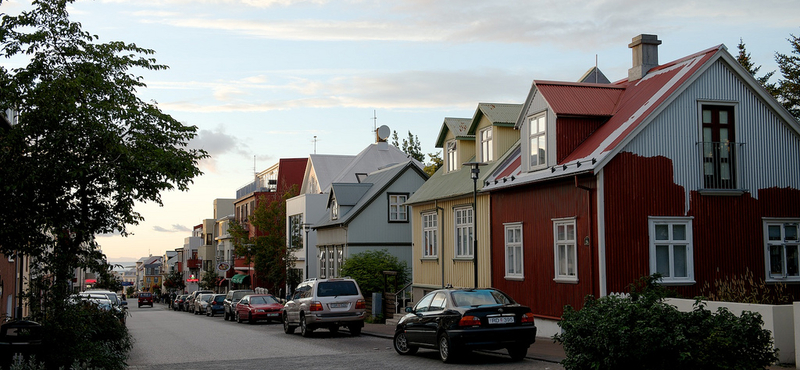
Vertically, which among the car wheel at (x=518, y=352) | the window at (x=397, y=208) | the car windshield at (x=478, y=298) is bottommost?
the car wheel at (x=518, y=352)

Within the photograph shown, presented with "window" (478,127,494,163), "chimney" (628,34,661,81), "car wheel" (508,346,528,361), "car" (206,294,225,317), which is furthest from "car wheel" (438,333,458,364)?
"car" (206,294,225,317)

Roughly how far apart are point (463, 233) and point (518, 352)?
11.7 m

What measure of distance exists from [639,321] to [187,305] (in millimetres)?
58369

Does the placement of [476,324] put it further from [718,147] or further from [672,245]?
[718,147]

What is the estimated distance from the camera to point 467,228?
87.7 feet

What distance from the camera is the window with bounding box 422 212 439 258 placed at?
29.8 meters

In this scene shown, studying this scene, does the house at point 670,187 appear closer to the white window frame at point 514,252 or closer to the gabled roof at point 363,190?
the white window frame at point 514,252

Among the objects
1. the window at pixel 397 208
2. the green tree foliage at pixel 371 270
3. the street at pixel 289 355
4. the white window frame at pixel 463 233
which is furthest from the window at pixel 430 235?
the window at pixel 397 208

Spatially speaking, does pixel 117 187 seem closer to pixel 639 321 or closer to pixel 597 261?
pixel 639 321

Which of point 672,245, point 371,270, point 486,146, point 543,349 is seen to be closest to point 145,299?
point 371,270

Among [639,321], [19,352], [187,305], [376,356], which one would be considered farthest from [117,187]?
[187,305]

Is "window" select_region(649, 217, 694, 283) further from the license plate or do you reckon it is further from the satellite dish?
the satellite dish

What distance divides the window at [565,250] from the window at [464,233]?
587cm

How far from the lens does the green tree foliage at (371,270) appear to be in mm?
36000
